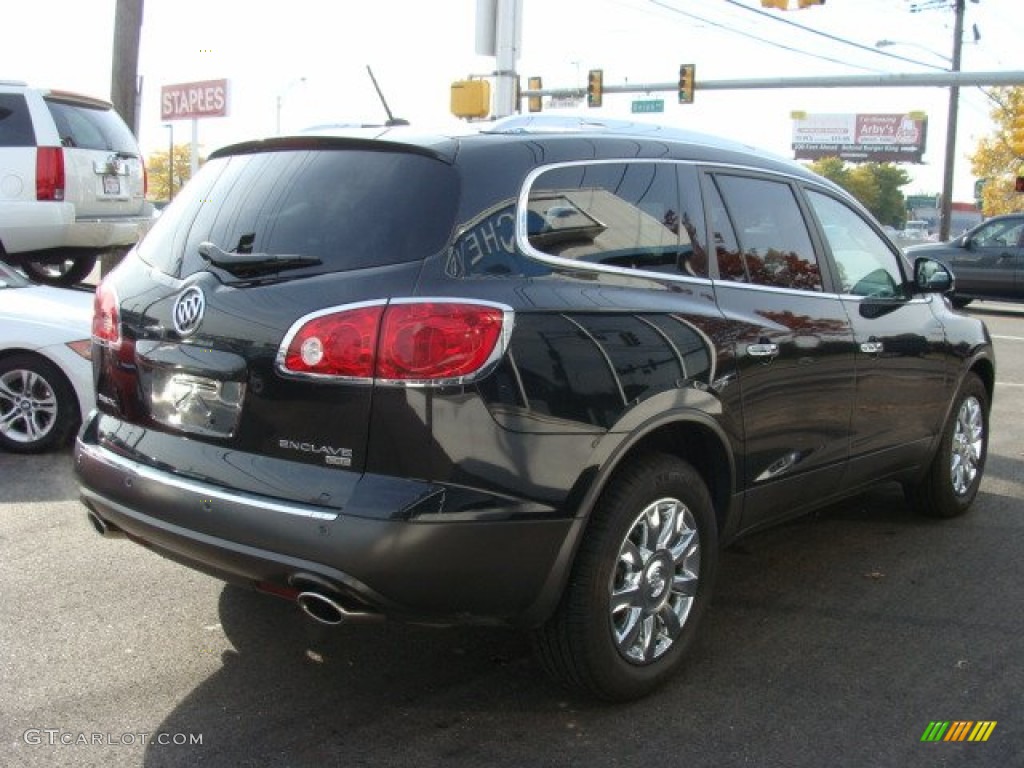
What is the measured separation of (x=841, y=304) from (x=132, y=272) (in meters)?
2.79

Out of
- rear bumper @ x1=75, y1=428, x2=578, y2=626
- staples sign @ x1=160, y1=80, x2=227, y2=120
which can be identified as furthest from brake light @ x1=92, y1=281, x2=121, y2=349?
staples sign @ x1=160, y1=80, x2=227, y2=120

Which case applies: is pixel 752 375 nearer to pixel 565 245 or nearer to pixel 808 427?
pixel 808 427

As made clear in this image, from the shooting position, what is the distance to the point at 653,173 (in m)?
3.89

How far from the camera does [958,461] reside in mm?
5820

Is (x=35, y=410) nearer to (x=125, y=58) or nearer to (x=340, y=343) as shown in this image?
(x=340, y=343)

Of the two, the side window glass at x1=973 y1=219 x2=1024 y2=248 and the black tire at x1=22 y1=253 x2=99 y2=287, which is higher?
the side window glass at x1=973 y1=219 x2=1024 y2=248

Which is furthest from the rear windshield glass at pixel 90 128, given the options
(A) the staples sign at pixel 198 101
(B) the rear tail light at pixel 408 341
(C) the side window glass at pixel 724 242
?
(A) the staples sign at pixel 198 101

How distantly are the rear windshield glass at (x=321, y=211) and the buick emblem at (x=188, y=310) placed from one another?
0.15 m

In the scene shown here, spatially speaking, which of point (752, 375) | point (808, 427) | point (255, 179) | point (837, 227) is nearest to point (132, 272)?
point (255, 179)

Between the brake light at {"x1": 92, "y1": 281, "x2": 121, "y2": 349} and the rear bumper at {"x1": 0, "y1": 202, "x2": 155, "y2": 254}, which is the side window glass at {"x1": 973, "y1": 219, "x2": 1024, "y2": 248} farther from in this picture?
the brake light at {"x1": 92, "y1": 281, "x2": 121, "y2": 349}

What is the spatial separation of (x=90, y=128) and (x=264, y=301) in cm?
840

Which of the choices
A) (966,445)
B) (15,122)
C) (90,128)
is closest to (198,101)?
(90,128)

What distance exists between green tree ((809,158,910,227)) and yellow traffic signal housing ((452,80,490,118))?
79.4m

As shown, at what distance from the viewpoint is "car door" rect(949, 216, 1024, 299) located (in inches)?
722
